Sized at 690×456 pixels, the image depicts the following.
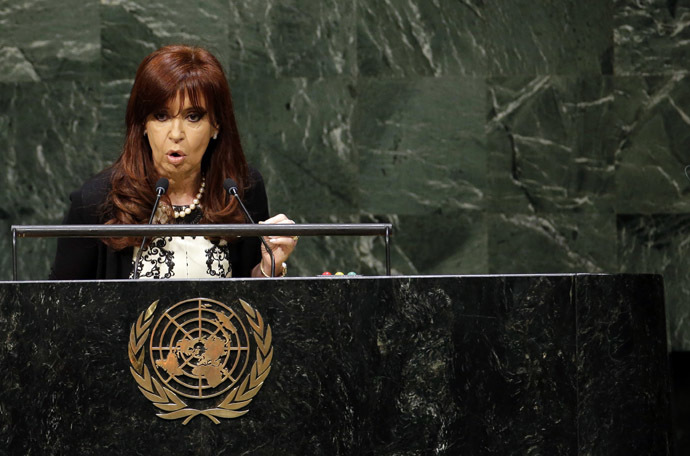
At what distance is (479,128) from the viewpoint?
197 inches

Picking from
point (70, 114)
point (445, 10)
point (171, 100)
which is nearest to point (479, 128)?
point (445, 10)

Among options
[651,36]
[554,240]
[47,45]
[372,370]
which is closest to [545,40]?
[651,36]

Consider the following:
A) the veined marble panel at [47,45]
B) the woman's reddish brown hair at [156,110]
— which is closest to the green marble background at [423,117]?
the veined marble panel at [47,45]

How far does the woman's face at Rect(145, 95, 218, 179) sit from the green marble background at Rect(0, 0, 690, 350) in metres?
2.08

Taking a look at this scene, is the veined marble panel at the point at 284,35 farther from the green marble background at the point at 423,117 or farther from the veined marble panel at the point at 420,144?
the veined marble panel at the point at 420,144

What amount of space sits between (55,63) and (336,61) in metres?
1.37

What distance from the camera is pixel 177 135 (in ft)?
9.22

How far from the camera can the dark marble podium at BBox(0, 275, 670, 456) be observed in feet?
6.87

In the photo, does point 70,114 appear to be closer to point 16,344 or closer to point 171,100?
point 171,100

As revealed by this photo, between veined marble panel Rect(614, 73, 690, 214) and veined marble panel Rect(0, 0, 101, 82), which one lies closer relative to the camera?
veined marble panel Rect(0, 0, 101, 82)

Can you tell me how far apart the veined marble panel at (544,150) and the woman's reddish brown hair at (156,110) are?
2.32 meters

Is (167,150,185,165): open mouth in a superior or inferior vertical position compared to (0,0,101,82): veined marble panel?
inferior

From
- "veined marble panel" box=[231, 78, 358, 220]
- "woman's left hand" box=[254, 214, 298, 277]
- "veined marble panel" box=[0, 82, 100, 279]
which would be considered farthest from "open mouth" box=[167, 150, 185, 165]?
"veined marble panel" box=[0, 82, 100, 279]

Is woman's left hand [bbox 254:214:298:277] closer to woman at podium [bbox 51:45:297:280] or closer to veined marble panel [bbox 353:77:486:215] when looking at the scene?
woman at podium [bbox 51:45:297:280]
